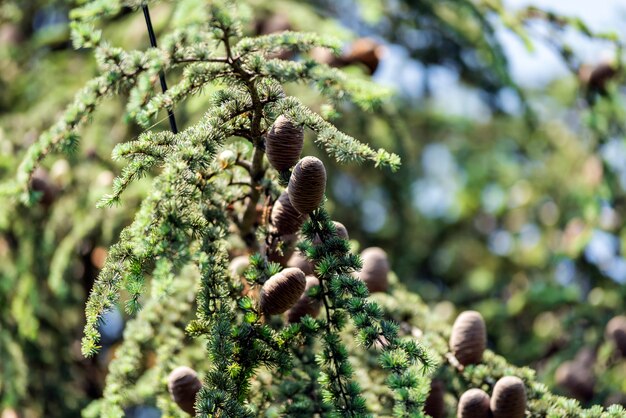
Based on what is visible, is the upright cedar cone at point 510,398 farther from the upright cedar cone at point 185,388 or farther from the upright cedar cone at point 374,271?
the upright cedar cone at point 185,388

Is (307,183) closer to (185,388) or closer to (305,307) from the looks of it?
(305,307)

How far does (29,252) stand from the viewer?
9.44ft

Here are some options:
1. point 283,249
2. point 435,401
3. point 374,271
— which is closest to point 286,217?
point 283,249

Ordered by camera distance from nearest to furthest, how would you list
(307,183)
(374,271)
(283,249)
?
(307,183)
(283,249)
(374,271)

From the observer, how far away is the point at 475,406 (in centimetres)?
155

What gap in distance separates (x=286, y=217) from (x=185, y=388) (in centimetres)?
42

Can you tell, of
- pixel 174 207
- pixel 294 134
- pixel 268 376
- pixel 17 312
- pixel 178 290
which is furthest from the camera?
pixel 17 312

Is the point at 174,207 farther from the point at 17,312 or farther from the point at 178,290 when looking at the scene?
the point at 17,312

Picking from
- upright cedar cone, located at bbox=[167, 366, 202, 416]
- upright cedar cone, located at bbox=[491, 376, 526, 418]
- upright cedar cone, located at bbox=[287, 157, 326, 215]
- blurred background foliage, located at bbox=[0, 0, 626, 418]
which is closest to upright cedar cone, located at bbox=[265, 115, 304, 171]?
upright cedar cone, located at bbox=[287, 157, 326, 215]

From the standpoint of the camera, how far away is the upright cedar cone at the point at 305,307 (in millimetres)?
1522

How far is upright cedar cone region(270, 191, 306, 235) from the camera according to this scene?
1507mm

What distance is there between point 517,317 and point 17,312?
96.6 inches

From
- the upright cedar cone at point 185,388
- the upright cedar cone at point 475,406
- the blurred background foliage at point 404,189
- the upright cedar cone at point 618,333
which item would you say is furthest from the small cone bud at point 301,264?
the upright cedar cone at point 618,333

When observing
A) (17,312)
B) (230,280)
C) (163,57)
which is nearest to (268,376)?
(230,280)
